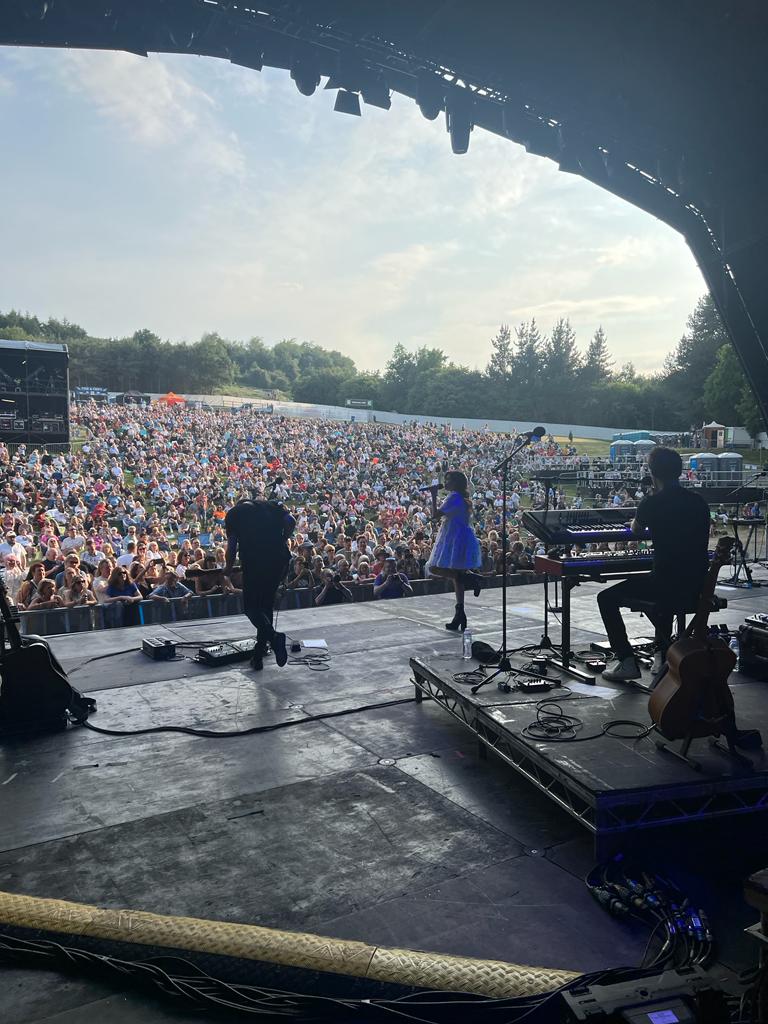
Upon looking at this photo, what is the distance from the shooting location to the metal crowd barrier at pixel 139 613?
266 inches

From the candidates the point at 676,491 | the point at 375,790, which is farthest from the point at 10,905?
the point at 676,491

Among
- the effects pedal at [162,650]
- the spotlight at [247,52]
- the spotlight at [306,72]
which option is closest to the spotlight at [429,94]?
the spotlight at [306,72]

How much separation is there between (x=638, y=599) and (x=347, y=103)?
20.1ft

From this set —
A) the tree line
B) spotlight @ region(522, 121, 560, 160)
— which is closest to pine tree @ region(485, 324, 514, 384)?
the tree line

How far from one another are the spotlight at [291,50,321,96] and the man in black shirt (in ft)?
14.6

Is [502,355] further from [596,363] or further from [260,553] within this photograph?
[260,553]

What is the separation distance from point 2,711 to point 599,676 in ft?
10.6

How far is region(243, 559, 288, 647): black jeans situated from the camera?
16.7 feet

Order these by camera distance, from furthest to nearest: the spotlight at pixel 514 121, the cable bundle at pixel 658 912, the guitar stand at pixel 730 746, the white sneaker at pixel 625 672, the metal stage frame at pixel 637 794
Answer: the spotlight at pixel 514 121
the white sneaker at pixel 625 672
the guitar stand at pixel 730 746
the metal stage frame at pixel 637 794
the cable bundle at pixel 658 912

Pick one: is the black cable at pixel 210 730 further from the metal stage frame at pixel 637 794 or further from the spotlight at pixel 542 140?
the spotlight at pixel 542 140

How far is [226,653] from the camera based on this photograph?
5.37 m

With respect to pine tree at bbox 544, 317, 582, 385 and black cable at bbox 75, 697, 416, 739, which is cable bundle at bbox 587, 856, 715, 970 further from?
pine tree at bbox 544, 317, 582, 385

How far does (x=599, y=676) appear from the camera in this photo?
3947 mm

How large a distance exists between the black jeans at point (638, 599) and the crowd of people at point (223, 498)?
39.0 inches
